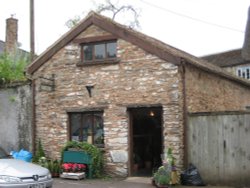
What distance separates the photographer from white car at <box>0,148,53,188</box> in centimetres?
920

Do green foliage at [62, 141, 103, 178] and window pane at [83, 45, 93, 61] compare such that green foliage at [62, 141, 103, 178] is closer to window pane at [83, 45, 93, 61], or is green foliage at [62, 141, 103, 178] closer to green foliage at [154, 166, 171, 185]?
green foliage at [154, 166, 171, 185]

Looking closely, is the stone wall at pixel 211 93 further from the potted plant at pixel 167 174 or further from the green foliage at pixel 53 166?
the green foliage at pixel 53 166

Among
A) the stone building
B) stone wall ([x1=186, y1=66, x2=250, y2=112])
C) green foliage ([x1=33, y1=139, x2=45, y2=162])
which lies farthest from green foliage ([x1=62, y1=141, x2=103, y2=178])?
stone wall ([x1=186, y1=66, x2=250, y2=112])

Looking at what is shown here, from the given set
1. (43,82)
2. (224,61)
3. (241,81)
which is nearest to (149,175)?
(43,82)

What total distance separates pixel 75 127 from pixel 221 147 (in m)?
5.43

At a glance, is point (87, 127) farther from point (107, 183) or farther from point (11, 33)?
point (11, 33)

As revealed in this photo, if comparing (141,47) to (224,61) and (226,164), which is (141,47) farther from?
(224,61)

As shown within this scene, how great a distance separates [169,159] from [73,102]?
173 inches

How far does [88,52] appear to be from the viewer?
51.3 ft

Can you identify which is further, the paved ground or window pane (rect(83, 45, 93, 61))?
window pane (rect(83, 45, 93, 61))

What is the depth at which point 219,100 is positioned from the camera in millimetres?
16891

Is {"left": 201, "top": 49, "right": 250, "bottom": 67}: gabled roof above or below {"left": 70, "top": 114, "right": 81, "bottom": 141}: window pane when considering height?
above

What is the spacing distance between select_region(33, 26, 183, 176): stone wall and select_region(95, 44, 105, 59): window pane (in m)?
0.38

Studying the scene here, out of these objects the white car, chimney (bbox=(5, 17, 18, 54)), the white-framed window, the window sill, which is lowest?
the white car
